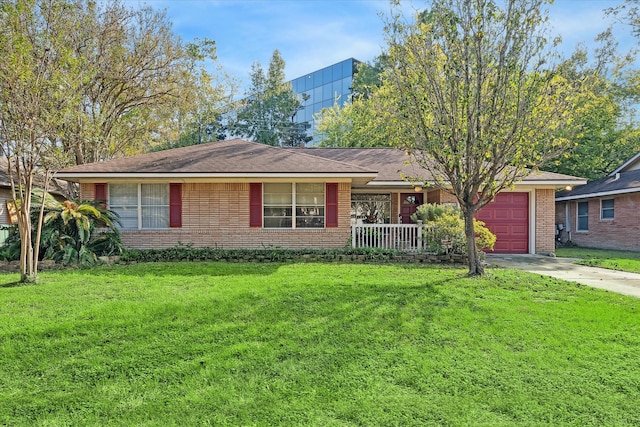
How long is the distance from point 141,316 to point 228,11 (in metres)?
8.73

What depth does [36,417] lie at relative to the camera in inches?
Result: 130

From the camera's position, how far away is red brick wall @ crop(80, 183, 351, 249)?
1201 cm

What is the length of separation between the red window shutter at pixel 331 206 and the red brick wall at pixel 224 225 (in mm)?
124

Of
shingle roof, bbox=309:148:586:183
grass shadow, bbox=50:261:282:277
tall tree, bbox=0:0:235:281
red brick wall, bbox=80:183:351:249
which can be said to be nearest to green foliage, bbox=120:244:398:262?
grass shadow, bbox=50:261:282:277

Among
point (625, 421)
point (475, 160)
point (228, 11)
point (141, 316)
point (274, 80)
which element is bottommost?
point (625, 421)

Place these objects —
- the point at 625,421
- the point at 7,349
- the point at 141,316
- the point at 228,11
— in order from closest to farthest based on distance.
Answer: the point at 625,421
the point at 7,349
the point at 141,316
the point at 228,11

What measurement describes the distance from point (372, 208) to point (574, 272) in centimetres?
735

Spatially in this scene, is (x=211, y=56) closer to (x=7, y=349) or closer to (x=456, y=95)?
(x=456, y=95)

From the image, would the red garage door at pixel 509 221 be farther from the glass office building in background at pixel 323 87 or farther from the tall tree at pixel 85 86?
the glass office building in background at pixel 323 87

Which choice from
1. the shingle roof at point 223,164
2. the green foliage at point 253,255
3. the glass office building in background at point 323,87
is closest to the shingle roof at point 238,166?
the shingle roof at point 223,164

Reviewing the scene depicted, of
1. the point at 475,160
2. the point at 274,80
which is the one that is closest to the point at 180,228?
the point at 475,160

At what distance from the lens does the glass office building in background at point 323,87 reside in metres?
38.1

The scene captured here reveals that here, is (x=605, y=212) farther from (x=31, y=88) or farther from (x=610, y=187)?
(x=31, y=88)

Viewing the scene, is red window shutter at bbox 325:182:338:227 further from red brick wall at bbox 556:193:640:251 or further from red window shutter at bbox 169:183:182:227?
red brick wall at bbox 556:193:640:251
